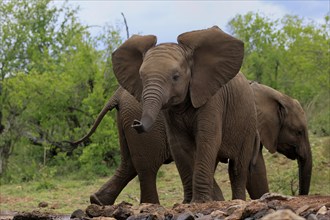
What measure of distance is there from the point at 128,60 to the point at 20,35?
23.0 metres

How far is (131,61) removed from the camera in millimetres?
7598

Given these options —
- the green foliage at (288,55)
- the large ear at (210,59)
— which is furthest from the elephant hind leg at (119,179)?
the green foliage at (288,55)

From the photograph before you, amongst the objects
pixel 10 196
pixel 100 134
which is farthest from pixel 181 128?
pixel 100 134

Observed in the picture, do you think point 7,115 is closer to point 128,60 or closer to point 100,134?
point 100,134

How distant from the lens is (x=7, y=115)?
2592cm

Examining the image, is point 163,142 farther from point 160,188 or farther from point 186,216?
point 160,188

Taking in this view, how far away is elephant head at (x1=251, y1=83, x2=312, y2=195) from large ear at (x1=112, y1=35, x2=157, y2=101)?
303 centimetres

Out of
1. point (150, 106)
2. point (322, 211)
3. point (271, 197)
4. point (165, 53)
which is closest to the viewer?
point (322, 211)

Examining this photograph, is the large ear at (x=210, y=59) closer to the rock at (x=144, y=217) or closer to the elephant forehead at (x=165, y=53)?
the elephant forehead at (x=165, y=53)

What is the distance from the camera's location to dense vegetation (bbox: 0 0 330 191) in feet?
65.7

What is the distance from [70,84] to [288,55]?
12.5m

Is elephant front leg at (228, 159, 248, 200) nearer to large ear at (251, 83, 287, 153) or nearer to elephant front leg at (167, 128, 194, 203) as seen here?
elephant front leg at (167, 128, 194, 203)

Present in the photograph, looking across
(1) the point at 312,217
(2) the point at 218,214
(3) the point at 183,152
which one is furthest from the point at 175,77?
(1) the point at 312,217

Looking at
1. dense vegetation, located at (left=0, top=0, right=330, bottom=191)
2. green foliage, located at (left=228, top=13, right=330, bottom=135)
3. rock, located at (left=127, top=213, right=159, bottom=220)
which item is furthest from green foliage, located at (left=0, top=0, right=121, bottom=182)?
rock, located at (left=127, top=213, right=159, bottom=220)
